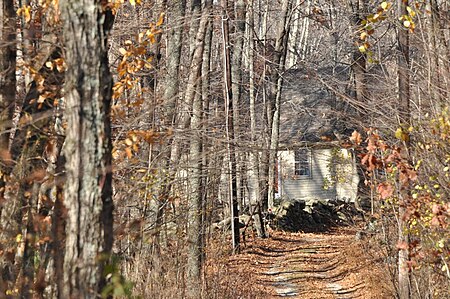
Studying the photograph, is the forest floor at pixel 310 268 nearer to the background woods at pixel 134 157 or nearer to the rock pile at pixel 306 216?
the background woods at pixel 134 157

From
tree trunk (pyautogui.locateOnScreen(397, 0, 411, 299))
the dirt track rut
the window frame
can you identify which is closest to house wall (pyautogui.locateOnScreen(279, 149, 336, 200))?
the window frame

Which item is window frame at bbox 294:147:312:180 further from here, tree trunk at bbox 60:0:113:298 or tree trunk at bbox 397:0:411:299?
tree trunk at bbox 60:0:113:298

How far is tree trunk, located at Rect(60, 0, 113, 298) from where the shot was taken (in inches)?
190

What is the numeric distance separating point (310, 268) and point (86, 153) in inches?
612

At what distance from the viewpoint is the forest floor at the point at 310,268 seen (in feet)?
51.2

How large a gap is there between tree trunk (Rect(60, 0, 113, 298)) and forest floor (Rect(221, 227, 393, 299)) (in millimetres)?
9195

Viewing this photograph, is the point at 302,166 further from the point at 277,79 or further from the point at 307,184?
the point at 277,79

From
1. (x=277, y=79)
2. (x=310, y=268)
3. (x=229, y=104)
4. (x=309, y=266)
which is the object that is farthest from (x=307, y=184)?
(x=229, y=104)

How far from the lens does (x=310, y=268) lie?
19828 millimetres

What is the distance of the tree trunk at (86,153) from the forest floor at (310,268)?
9195 mm

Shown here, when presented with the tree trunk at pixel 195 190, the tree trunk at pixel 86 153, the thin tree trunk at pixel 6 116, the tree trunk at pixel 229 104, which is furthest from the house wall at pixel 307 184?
the tree trunk at pixel 86 153

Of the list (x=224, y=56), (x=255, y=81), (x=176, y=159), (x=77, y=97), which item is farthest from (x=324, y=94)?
(x=77, y=97)

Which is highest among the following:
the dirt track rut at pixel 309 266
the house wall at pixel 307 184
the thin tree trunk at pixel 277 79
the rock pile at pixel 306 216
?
the thin tree trunk at pixel 277 79

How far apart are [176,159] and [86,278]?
8588mm
